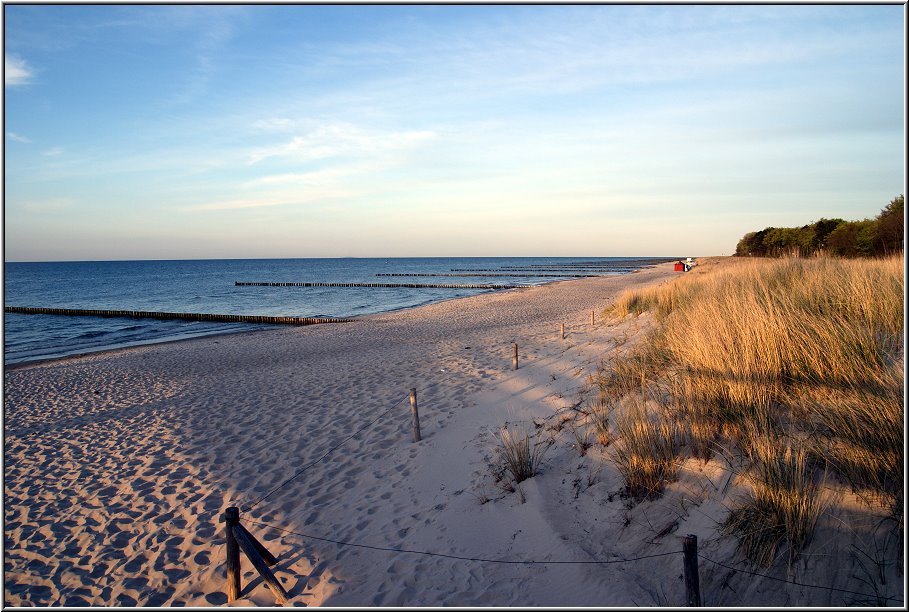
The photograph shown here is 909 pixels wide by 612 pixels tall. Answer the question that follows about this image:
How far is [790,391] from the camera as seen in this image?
15.9 ft

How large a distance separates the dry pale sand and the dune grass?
313mm

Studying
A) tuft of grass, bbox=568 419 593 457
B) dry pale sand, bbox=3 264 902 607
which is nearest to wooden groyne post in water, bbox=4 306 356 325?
dry pale sand, bbox=3 264 902 607

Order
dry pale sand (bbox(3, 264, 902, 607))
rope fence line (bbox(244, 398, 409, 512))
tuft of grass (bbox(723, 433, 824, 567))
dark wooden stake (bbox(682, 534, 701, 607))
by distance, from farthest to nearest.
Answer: rope fence line (bbox(244, 398, 409, 512)) < dry pale sand (bbox(3, 264, 902, 607)) < tuft of grass (bbox(723, 433, 824, 567)) < dark wooden stake (bbox(682, 534, 701, 607))

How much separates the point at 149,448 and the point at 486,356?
871 centimetres

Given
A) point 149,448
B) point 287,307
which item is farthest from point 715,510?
point 287,307

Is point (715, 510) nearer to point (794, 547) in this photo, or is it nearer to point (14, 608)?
point (794, 547)

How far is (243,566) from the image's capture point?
4914 millimetres

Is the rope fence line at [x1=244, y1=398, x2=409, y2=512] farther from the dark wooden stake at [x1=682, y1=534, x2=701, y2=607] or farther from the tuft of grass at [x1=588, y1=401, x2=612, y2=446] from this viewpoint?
the dark wooden stake at [x1=682, y1=534, x2=701, y2=607]

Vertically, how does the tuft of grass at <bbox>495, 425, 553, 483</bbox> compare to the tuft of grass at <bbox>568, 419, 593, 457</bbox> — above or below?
below

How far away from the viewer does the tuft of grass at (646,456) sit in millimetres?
4461

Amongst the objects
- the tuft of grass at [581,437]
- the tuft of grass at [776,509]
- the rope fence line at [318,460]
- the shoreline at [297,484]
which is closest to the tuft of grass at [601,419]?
the tuft of grass at [581,437]

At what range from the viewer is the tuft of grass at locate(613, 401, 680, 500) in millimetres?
4461

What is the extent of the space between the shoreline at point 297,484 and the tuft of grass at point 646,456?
0.33 metres

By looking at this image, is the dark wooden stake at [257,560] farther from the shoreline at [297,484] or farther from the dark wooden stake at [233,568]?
the shoreline at [297,484]
